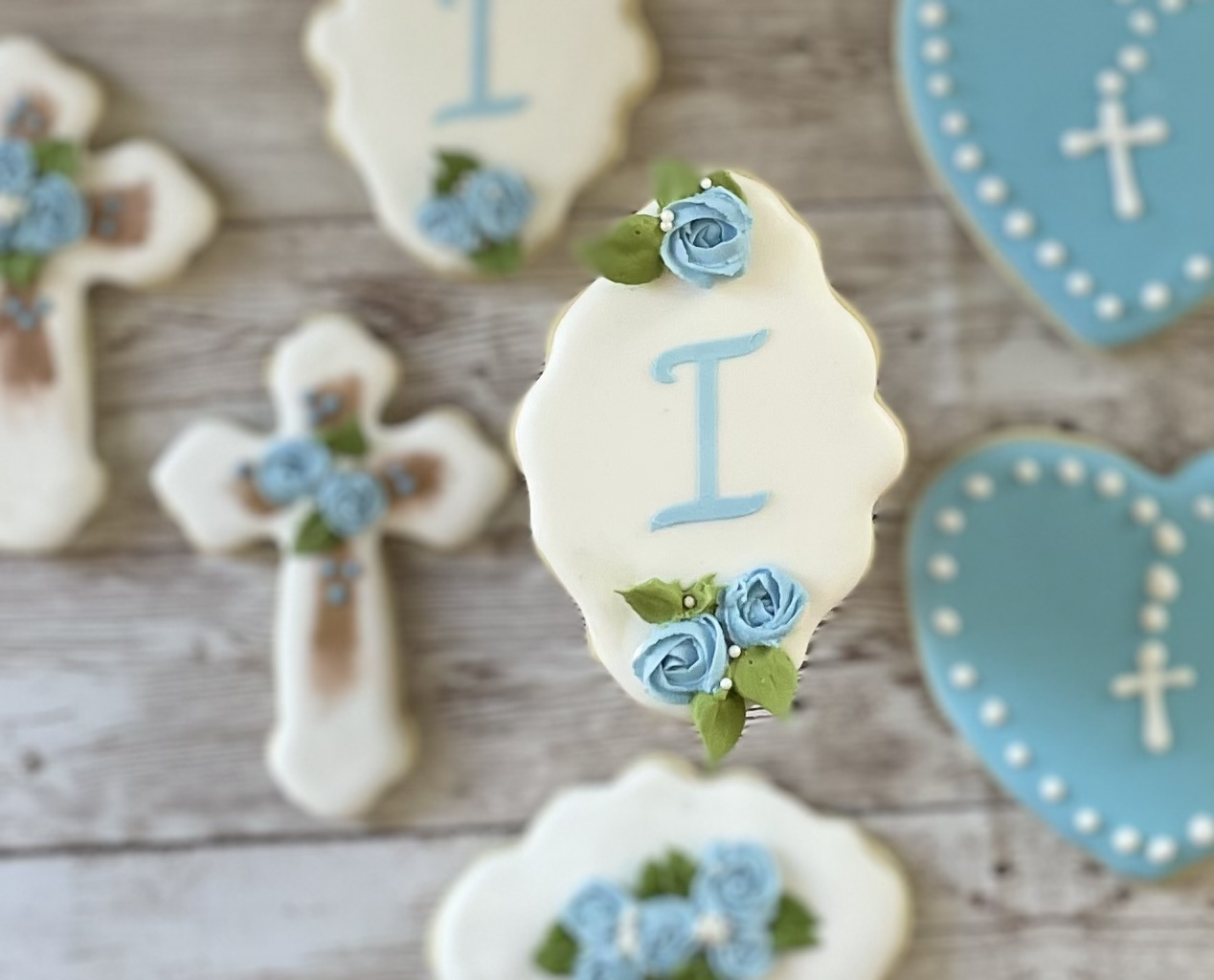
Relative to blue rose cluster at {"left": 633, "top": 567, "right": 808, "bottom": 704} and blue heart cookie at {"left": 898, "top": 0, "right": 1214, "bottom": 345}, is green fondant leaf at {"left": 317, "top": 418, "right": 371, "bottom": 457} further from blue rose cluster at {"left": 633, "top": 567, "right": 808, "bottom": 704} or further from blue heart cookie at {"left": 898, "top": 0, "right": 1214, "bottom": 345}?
blue heart cookie at {"left": 898, "top": 0, "right": 1214, "bottom": 345}

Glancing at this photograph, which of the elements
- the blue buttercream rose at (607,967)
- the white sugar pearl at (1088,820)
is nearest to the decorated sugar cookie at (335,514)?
the blue buttercream rose at (607,967)

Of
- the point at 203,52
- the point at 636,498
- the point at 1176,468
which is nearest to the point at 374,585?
the point at 636,498

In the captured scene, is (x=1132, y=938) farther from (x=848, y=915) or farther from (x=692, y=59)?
(x=692, y=59)

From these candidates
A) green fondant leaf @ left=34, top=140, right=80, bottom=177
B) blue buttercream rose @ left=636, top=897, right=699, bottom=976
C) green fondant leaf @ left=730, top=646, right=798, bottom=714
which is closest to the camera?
green fondant leaf @ left=730, top=646, right=798, bottom=714

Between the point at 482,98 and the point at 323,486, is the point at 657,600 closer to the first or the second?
the point at 323,486

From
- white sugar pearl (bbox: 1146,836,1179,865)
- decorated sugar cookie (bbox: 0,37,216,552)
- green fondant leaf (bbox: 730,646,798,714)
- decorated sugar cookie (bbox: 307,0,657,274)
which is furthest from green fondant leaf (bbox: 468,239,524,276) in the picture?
white sugar pearl (bbox: 1146,836,1179,865)

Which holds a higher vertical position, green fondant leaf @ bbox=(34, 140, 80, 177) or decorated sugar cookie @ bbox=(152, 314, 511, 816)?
green fondant leaf @ bbox=(34, 140, 80, 177)
